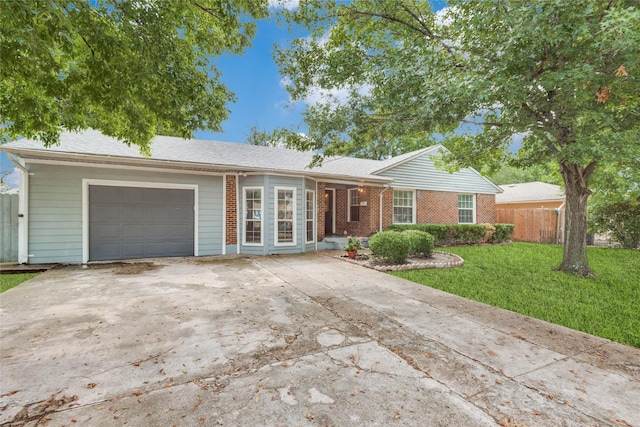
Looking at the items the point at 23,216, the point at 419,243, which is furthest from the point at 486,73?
the point at 23,216

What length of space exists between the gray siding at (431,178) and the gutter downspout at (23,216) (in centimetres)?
1170

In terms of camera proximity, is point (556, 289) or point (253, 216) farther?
point (253, 216)

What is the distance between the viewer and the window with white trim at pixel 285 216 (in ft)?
31.9

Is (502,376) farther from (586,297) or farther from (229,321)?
(586,297)

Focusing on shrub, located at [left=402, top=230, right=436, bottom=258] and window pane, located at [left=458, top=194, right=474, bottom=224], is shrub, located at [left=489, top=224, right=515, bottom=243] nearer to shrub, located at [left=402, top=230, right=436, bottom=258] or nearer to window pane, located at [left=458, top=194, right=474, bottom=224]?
window pane, located at [left=458, top=194, right=474, bottom=224]

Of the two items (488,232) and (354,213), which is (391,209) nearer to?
(354,213)

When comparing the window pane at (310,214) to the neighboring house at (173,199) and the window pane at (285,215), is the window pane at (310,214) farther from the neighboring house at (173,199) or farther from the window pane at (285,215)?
the window pane at (285,215)

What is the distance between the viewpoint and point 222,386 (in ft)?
7.94

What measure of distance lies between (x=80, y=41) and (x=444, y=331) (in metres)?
6.66

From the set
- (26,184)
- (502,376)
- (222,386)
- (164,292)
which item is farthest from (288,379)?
(26,184)

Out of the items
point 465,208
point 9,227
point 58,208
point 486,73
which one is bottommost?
point 9,227

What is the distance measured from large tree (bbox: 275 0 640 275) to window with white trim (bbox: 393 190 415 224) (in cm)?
541

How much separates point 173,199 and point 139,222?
1170 mm

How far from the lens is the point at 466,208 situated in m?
15.0
